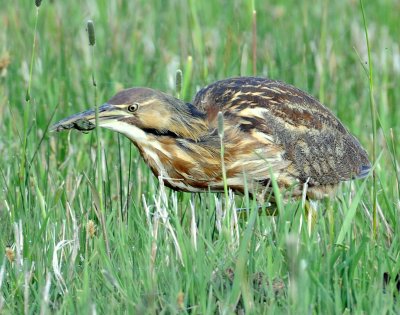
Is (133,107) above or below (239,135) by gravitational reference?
above

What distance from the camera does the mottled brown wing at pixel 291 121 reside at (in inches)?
200

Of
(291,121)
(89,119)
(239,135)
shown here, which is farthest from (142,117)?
(291,121)

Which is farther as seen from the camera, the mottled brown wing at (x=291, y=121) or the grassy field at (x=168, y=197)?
the mottled brown wing at (x=291, y=121)

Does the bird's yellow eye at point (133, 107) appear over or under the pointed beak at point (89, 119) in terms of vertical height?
over

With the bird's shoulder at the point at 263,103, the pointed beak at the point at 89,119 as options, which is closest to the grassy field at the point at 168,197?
the pointed beak at the point at 89,119

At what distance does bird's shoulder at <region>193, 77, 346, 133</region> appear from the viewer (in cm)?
509

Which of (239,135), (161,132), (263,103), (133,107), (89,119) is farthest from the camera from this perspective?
(263,103)

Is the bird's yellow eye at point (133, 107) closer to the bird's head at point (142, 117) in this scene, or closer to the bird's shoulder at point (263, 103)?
the bird's head at point (142, 117)

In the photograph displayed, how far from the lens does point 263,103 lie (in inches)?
202

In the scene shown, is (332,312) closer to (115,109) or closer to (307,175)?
(115,109)

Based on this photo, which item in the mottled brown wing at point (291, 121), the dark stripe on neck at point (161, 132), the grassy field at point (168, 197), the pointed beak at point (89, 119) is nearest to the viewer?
the grassy field at point (168, 197)

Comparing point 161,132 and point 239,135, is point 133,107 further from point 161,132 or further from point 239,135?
point 239,135

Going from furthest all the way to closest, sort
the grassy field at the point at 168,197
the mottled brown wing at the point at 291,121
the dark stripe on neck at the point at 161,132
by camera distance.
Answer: the mottled brown wing at the point at 291,121, the dark stripe on neck at the point at 161,132, the grassy field at the point at 168,197

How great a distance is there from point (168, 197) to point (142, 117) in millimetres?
597
